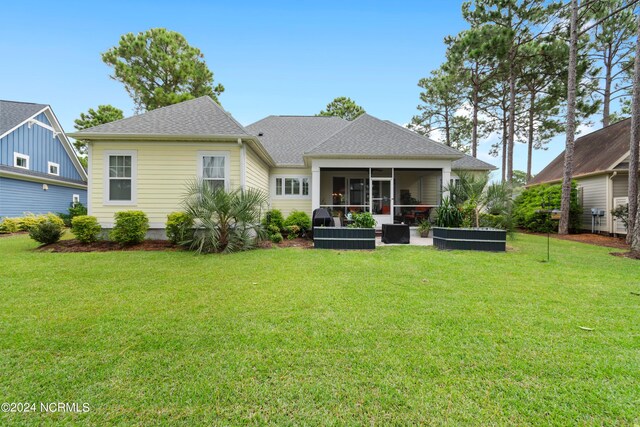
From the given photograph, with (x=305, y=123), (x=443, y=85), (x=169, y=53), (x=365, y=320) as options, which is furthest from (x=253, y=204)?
(x=169, y=53)

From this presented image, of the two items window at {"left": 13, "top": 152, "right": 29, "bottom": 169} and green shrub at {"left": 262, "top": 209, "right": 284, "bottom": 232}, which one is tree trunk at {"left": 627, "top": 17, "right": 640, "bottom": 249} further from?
window at {"left": 13, "top": 152, "right": 29, "bottom": 169}

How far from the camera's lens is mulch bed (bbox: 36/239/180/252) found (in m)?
6.99

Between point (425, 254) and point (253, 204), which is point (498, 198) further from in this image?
point (253, 204)

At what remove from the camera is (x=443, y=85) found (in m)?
18.0

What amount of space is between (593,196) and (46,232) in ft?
68.6

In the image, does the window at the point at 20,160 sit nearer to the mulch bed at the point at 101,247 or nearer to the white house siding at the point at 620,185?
the mulch bed at the point at 101,247

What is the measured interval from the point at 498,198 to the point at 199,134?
9649 mm

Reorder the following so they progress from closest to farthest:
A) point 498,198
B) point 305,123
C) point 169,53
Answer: point 498,198, point 305,123, point 169,53

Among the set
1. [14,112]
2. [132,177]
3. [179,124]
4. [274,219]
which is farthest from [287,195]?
[14,112]

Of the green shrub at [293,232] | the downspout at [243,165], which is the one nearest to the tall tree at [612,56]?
the green shrub at [293,232]

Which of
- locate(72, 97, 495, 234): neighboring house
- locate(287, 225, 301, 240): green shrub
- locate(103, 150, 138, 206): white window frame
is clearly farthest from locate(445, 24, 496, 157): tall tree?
locate(103, 150, 138, 206): white window frame

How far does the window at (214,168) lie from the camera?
8.30 metres

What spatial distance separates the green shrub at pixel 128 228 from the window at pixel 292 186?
600 centimetres

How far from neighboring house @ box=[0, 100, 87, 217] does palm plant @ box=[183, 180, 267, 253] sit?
492 inches
